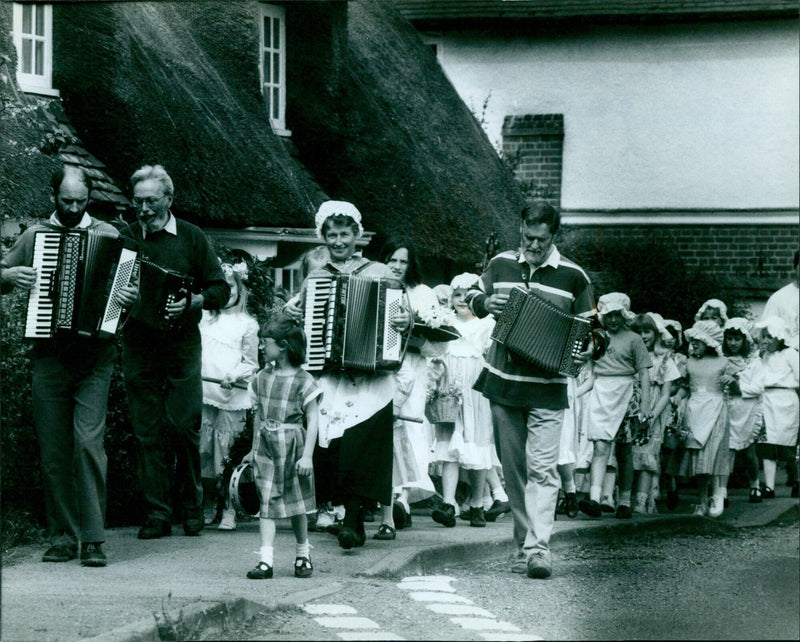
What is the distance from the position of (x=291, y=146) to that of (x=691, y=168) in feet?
22.3

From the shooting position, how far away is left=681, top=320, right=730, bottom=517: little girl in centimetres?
1380

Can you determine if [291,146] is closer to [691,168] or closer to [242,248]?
[242,248]

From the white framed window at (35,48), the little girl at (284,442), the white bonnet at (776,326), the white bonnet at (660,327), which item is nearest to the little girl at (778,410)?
the white bonnet at (776,326)

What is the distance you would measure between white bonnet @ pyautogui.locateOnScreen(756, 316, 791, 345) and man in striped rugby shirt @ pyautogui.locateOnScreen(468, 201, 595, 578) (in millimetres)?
6713

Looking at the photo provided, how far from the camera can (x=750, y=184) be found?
Answer: 11.1 meters

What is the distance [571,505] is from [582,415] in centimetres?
94

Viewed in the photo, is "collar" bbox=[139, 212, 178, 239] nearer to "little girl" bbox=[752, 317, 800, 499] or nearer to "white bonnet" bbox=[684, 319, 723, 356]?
"white bonnet" bbox=[684, 319, 723, 356]

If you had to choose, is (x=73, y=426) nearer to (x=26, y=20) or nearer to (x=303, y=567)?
(x=303, y=567)

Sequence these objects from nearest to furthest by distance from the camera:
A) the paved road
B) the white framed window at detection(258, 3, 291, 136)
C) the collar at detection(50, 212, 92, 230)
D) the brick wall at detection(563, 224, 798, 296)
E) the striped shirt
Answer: the paved road
the collar at detection(50, 212, 92, 230)
the striped shirt
the brick wall at detection(563, 224, 798, 296)
the white framed window at detection(258, 3, 291, 136)

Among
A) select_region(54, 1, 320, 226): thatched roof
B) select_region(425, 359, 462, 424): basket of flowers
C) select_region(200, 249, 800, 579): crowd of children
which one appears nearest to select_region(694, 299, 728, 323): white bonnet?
select_region(200, 249, 800, 579): crowd of children

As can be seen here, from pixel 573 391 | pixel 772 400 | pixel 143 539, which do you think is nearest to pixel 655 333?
pixel 573 391

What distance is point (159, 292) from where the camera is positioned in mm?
9305

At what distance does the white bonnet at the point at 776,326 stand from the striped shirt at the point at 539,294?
6660 millimetres

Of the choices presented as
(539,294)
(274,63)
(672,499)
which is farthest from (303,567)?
(274,63)
